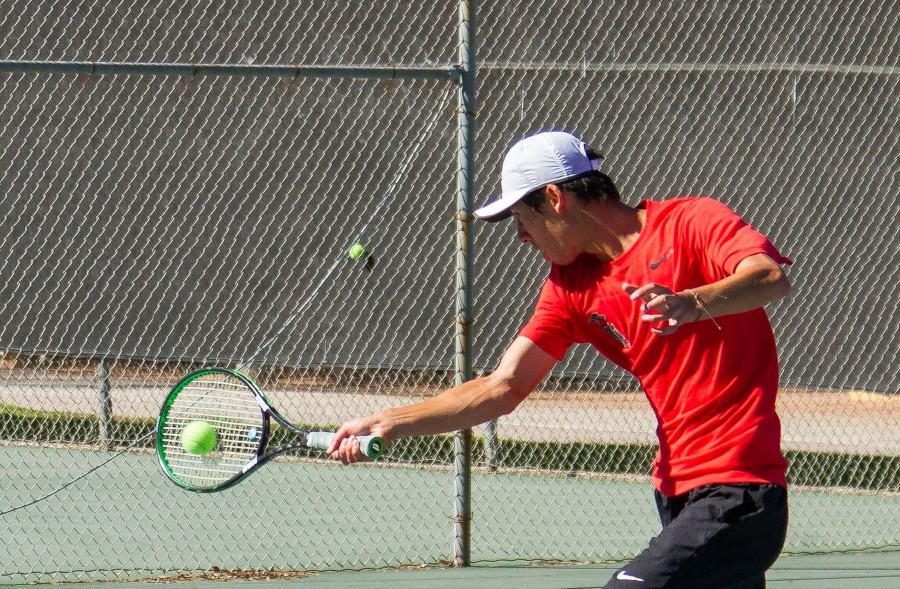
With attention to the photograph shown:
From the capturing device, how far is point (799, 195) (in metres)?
9.80

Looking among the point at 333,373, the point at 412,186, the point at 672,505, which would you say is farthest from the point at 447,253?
the point at 672,505

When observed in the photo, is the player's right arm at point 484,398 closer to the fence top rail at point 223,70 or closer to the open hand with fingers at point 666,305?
the open hand with fingers at point 666,305

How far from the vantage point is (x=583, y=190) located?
3.07 metres

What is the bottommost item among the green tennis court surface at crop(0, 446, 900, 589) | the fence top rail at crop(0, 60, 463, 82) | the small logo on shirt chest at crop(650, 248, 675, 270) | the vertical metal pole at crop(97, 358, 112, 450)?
the small logo on shirt chest at crop(650, 248, 675, 270)

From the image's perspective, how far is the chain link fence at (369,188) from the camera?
934 centimetres

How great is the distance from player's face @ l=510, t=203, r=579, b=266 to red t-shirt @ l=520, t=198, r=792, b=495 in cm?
11

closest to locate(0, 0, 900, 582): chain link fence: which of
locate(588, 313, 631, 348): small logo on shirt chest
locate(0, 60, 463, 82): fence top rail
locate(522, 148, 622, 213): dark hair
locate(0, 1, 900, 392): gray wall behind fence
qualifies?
locate(0, 1, 900, 392): gray wall behind fence

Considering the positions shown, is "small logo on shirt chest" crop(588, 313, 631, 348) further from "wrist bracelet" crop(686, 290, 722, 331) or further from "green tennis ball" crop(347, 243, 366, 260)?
"green tennis ball" crop(347, 243, 366, 260)

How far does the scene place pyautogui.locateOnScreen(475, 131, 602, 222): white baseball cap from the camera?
3.04 meters

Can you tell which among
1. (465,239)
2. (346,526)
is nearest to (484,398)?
(465,239)

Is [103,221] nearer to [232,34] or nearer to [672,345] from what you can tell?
[232,34]

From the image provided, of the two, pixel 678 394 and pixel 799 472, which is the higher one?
pixel 799 472

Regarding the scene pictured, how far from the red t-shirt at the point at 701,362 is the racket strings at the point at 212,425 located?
113 cm

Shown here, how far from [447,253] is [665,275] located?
6.45 metres
